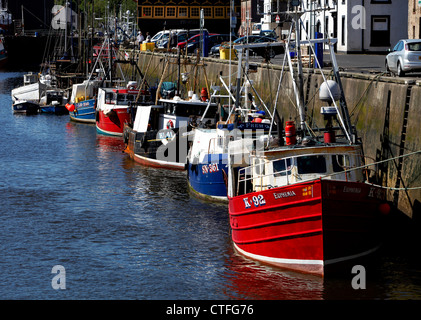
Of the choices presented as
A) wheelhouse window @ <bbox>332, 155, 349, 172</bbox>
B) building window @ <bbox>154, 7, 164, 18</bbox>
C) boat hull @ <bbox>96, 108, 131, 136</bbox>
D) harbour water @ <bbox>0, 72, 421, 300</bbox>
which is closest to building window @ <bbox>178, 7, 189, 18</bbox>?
building window @ <bbox>154, 7, 164, 18</bbox>

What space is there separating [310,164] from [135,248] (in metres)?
5.86

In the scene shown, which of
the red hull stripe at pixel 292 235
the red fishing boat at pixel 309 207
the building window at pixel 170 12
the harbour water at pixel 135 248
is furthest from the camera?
the building window at pixel 170 12

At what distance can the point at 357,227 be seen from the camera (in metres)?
19.3

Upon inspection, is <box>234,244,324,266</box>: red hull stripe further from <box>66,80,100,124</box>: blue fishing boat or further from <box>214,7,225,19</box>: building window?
<box>214,7,225,19</box>: building window

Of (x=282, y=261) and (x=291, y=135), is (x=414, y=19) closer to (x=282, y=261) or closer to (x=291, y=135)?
(x=291, y=135)

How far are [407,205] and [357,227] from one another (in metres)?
→ 3.12

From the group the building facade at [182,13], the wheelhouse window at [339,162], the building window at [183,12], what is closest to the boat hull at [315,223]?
the wheelhouse window at [339,162]

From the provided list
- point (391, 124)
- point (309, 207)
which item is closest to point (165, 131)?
point (391, 124)

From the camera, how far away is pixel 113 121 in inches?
1828

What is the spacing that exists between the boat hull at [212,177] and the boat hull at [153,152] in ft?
19.0

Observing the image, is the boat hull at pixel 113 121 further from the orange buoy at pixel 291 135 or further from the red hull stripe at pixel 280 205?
the red hull stripe at pixel 280 205

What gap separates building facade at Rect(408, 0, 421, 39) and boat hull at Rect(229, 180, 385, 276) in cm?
3282

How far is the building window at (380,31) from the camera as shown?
189ft
